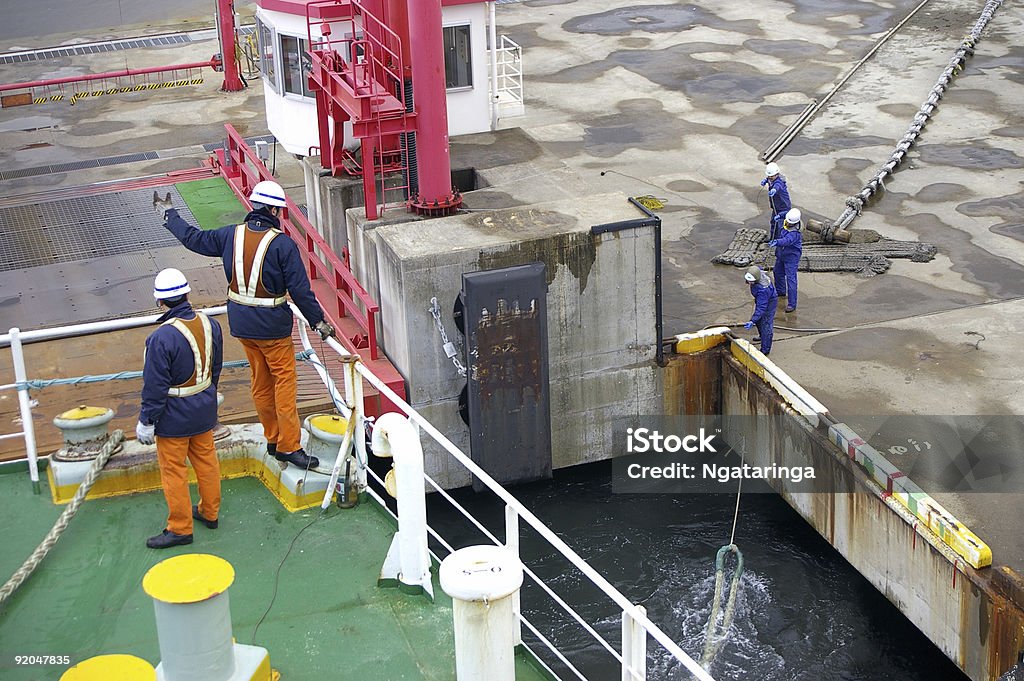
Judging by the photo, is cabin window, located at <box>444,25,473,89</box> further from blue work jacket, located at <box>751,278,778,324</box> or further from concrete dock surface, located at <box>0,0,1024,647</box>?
blue work jacket, located at <box>751,278,778,324</box>

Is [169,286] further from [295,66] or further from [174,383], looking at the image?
[295,66]

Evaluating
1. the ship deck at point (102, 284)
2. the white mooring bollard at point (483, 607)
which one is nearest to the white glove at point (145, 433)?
the white mooring bollard at point (483, 607)

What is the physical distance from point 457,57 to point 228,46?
1092cm

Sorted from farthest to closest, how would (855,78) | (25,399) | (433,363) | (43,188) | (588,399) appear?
(855,78) < (43,188) < (588,399) < (433,363) < (25,399)

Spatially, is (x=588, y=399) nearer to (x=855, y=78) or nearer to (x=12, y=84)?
(x=855, y=78)

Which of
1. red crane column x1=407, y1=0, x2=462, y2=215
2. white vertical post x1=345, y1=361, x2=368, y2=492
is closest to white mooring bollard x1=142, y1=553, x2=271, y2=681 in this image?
white vertical post x1=345, y1=361, x2=368, y2=492

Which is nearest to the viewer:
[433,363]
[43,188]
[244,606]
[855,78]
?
[244,606]

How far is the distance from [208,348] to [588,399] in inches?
264

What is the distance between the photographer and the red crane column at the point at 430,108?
12.6 meters

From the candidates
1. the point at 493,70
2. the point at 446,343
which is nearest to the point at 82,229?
the point at 493,70

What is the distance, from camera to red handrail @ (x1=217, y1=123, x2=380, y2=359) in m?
13.0

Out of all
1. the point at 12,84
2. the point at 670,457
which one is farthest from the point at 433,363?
the point at 12,84

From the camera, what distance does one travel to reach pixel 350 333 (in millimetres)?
13570

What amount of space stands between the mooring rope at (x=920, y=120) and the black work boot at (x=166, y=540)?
11.6 metres
